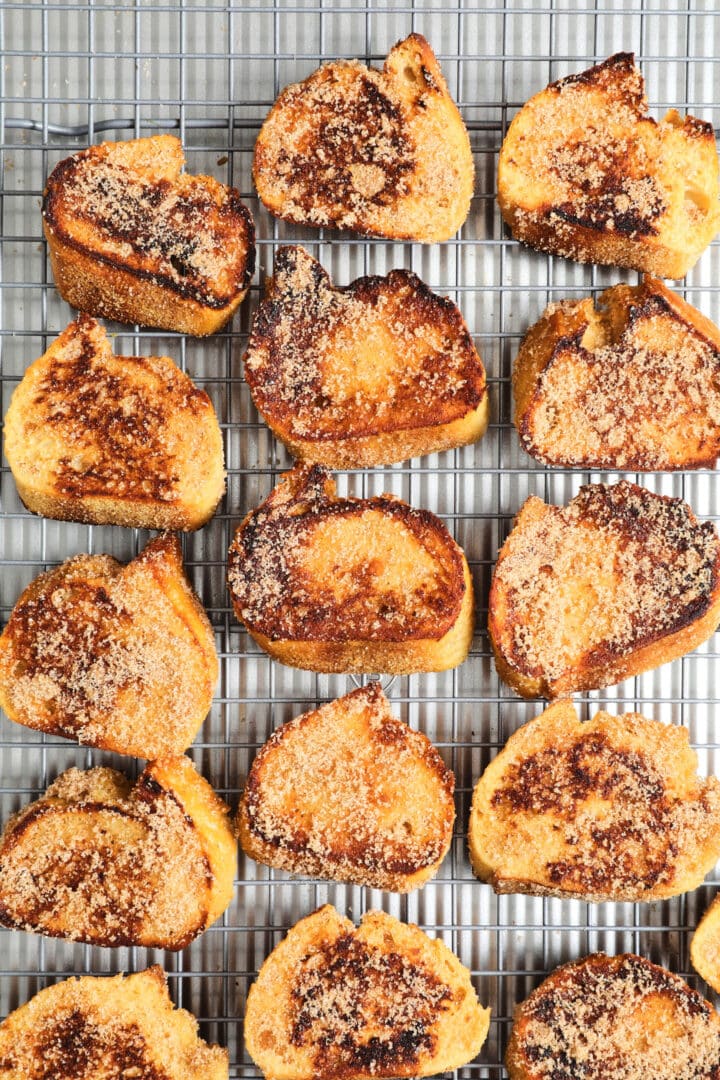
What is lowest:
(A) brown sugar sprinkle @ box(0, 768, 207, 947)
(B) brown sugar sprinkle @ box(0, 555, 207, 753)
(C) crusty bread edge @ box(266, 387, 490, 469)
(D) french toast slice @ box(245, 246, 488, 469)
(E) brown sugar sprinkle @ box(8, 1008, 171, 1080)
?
(E) brown sugar sprinkle @ box(8, 1008, 171, 1080)

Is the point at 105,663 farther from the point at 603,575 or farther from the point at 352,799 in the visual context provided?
the point at 603,575

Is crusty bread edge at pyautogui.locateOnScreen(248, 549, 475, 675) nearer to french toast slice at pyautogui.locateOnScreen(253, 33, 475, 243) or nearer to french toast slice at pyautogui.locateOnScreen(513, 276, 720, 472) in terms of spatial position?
french toast slice at pyautogui.locateOnScreen(513, 276, 720, 472)

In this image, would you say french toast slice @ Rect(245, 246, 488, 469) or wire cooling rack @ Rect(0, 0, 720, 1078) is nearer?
french toast slice @ Rect(245, 246, 488, 469)

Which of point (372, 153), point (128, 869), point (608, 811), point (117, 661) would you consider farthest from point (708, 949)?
point (372, 153)

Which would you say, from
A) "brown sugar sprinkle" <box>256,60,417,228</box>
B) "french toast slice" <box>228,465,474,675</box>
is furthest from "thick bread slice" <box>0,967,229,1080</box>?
"brown sugar sprinkle" <box>256,60,417,228</box>

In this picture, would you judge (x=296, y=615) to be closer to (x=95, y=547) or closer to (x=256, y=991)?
(x=95, y=547)

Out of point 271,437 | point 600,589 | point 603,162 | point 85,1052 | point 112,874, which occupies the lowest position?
point 85,1052

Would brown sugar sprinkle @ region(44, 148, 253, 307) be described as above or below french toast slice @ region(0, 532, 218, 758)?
above
